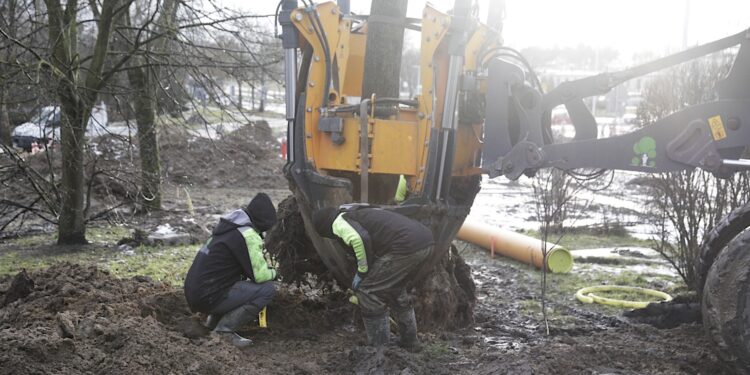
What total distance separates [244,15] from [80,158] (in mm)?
2940

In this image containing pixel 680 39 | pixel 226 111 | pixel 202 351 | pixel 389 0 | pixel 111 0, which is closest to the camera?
pixel 202 351

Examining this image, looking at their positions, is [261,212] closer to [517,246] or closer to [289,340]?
[289,340]

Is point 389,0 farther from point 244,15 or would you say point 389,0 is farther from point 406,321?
point 244,15

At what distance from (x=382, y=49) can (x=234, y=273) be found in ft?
7.32

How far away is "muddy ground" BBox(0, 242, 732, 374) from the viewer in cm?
527

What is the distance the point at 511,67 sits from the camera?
6.01 meters

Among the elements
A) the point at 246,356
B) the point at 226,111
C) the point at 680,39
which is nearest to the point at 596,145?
the point at 246,356

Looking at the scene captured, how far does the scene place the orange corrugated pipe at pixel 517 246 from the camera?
9633 mm

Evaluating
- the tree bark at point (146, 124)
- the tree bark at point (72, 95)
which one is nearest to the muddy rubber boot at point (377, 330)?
the tree bark at point (72, 95)

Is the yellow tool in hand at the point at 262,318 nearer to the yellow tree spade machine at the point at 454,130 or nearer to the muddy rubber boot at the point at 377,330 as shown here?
the yellow tree spade machine at the point at 454,130

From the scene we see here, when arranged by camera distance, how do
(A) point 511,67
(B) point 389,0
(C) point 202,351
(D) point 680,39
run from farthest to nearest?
(D) point 680,39 → (B) point 389,0 → (A) point 511,67 → (C) point 202,351

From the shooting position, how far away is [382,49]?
6750 mm

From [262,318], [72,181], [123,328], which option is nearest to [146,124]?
[72,181]

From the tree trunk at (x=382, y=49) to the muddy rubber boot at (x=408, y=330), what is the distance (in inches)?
73.6
